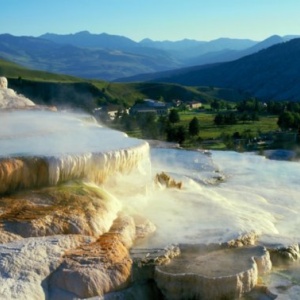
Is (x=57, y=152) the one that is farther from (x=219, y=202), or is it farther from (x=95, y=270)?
(x=219, y=202)

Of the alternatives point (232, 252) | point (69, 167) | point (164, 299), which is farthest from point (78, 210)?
point (232, 252)

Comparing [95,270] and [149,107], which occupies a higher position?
[95,270]

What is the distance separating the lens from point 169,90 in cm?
11700

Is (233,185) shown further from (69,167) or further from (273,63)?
(273,63)

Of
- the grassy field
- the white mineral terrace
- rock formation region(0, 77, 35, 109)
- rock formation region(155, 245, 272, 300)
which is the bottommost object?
the grassy field

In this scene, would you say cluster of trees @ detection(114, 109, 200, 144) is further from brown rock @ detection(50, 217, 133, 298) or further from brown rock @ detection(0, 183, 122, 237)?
brown rock @ detection(50, 217, 133, 298)

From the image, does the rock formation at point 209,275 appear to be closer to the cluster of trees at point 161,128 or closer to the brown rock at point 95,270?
the brown rock at point 95,270

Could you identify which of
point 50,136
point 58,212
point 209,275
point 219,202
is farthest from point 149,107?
point 209,275

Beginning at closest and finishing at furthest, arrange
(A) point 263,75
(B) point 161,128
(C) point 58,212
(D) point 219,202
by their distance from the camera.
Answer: (C) point 58,212, (D) point 219,202, (B) point 161,128, (A) point 263,75

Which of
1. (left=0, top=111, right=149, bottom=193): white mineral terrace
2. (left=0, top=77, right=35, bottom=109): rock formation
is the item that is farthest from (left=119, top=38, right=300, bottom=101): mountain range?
(left=0, top=111, right=149, bottom=193): white mineral terrace

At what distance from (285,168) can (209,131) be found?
27.4 meters

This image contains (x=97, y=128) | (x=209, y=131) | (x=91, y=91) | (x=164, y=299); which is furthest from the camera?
(x=91, y=91)

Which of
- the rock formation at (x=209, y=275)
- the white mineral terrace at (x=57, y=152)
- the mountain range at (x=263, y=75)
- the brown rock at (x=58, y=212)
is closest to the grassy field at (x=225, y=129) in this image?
the white mineral terrace at (x=57, y=152)

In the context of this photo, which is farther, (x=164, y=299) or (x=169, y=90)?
(x=169, y=90)
